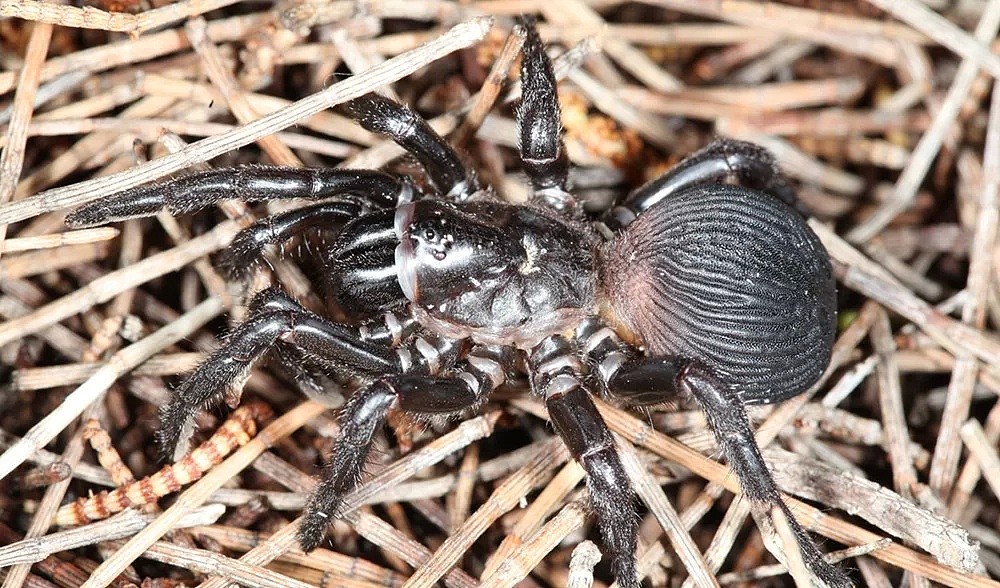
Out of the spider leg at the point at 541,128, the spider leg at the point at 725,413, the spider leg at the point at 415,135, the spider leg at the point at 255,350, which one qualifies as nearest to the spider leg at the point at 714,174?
the spider leg at the point at 541,128

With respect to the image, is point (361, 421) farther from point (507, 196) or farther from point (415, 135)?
point (507, 196)

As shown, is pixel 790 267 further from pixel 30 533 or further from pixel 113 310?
pixel 30 533

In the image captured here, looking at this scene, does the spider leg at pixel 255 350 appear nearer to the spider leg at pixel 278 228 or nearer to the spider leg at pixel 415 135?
the spider leg at pixel 278 228

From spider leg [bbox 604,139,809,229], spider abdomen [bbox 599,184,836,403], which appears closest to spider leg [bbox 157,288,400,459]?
spider abdomen [bbox 599,184,836,403]

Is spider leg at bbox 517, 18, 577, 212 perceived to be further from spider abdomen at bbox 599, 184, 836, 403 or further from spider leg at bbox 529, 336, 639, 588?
spider leg at bbox 529, 336, 639, 588

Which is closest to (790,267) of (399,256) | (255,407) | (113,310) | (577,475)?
(577,475)

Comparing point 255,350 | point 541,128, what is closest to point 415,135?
point 541,128
